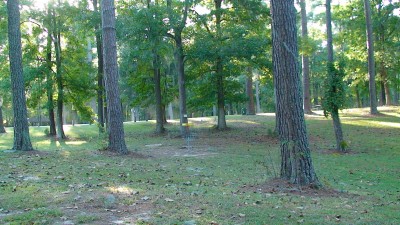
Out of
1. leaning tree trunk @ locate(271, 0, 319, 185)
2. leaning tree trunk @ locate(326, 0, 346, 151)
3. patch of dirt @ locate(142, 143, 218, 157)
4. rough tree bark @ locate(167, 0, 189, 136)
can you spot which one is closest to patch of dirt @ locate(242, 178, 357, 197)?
leaning tree trunk @ locate(271, 0, 319, 185)

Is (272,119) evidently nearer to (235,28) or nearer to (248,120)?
(248,120)

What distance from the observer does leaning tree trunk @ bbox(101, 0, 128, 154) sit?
13281 mm

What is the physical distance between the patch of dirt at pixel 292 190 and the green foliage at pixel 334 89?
26.9 ft

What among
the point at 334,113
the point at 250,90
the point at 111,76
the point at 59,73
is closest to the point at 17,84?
the point at 111,76

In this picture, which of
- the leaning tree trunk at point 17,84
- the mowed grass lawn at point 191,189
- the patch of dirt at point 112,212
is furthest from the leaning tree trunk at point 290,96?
the leaning tree trunk at point 17,84

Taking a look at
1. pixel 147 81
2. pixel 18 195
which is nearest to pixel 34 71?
pixel 147 81

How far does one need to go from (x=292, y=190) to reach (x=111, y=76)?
8.05 meters

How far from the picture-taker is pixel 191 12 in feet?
70.8

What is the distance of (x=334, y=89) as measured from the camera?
1534 cm

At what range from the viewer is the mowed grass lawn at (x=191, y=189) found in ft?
18.0

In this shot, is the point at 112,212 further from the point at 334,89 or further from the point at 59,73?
the point at 59,73

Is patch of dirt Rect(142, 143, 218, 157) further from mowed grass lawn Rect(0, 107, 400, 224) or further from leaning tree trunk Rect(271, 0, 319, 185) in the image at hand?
leaning tree trunk Rect(271, 0, 319, 185)

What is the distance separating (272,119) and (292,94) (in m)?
20.7

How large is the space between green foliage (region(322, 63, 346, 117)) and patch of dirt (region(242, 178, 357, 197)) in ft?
26.9
